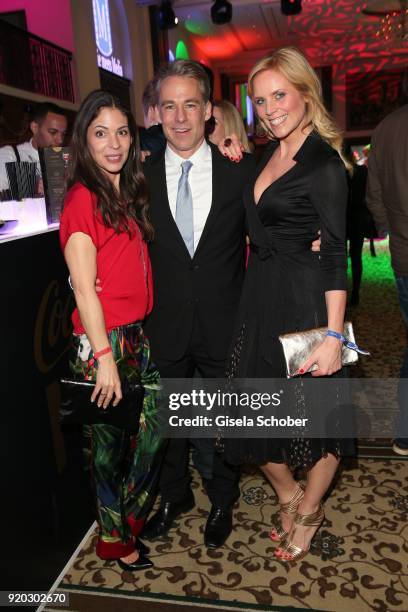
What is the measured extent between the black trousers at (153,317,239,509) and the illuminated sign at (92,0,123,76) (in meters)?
6.32

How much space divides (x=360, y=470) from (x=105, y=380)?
5.41 ft

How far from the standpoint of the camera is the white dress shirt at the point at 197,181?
80.6 inches

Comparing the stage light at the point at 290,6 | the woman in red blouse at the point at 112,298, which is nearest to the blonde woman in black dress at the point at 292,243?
the woman in red blouse at the point at 112,298

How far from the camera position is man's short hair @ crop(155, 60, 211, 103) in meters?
1.97

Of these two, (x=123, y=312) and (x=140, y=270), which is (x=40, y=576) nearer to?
(x=123, y=312)

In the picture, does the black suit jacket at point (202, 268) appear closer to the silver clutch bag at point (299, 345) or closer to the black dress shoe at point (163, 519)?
the silver clutch bag at point (299, 345)

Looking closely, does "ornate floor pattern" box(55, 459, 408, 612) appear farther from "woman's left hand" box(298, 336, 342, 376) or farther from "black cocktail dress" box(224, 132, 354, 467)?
"woman's left hand" box(298, 336, 342, 376)

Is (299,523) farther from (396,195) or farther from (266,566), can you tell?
(396,195)

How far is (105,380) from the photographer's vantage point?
1.75 metres

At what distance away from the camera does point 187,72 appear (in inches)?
77.8

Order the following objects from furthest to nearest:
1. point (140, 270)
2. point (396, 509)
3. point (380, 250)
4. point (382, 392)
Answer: point (380, 250), point (382, 392), point (396, 509), point (140, 270)

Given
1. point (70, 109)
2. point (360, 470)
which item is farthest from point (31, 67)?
point (360, 470)

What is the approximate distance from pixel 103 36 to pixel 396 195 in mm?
6325

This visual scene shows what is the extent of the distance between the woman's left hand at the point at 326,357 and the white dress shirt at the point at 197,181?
637 mm
